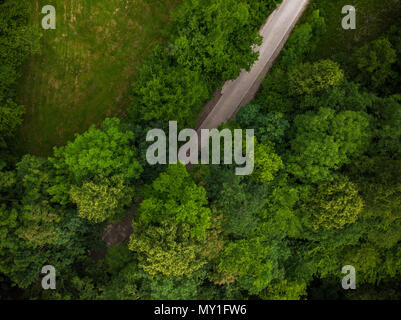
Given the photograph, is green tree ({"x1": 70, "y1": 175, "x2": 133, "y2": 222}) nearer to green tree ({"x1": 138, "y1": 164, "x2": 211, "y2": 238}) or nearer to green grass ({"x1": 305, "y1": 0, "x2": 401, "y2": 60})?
green tree ({"x1": 138, "y1": 164, "x2": 211, "y2": 238})

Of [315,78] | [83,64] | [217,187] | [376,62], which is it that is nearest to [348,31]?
[376,62]

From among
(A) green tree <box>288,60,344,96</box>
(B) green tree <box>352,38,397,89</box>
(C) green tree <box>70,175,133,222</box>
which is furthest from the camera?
(B) green tree <box>352,38,397,89</box>

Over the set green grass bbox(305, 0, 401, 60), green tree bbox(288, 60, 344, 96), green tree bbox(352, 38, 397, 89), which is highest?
green grass bbox(305, 0, 401, 60)

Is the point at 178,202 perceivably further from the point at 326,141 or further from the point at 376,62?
the point at 376,62

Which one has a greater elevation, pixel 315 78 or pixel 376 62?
pixel 376 62

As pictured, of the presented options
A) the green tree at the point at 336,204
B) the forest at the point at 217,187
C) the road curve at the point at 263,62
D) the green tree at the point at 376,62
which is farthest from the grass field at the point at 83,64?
the green tree at the point at 336,204

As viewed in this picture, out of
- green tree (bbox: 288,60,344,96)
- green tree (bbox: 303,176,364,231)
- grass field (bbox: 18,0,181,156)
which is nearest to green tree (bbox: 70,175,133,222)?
grass field (bbox: 18,0,181,156)
